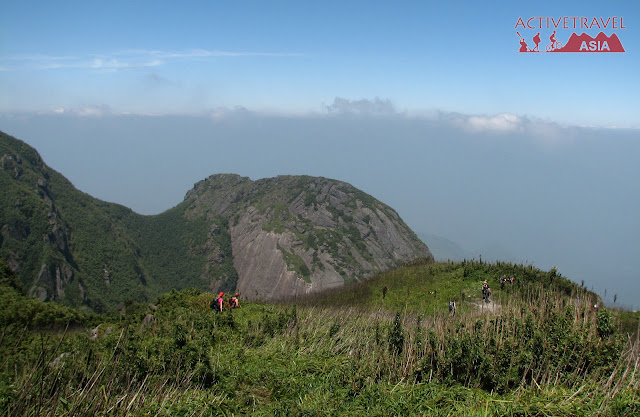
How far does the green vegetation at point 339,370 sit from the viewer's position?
22.7 feet

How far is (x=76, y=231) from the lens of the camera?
6550cm

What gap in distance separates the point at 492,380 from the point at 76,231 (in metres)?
68.4

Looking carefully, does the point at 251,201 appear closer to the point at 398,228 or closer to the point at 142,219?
A: the point at 142,219

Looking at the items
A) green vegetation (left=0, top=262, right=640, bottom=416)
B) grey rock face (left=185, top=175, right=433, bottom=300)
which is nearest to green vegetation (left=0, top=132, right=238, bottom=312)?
grey rock face (left=185, top=175, right=433, bottom=300)

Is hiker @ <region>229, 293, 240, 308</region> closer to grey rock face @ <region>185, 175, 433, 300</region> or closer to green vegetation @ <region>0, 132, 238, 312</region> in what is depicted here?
green vegetation @ <region>0, 132, 238, 312</region>

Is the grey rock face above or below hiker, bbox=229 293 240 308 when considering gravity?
below

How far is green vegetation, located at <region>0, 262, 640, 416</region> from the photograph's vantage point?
22.7ft

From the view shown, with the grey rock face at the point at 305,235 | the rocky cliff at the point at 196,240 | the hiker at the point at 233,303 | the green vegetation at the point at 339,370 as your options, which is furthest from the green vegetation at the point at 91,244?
the green vegetation at the point at 339,370

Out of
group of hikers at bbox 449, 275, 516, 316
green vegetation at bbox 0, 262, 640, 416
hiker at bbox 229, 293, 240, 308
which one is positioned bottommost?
hiker at bbox 229, 293, 240, 308

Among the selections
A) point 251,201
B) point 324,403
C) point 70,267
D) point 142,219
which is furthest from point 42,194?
point 324,403

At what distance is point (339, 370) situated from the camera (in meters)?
9.41

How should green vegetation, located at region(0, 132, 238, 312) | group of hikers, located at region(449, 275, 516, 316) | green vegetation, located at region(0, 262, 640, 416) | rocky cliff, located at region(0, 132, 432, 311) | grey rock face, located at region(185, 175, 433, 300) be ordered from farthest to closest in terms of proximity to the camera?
grey rock face, located at region(185, 175, 433, 300)
rocky cliff, located at region(0, 132, 432, 311)
green vegetation, located at region(0, 132, 238, 312)
group of hikers, located at region(449, 275, 516, 316)
green vegetation, located at region(0, 262, 640, 416)

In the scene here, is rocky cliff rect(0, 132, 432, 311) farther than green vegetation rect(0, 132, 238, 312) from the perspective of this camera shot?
Yes

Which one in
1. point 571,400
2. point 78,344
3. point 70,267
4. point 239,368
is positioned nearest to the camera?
point 571,400
